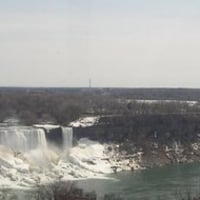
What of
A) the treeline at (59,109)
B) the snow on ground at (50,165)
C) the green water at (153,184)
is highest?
the treeline at (59,109)

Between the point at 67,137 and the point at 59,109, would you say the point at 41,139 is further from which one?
the point at 59,109

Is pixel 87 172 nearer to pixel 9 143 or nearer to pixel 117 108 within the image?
pixel 9 143

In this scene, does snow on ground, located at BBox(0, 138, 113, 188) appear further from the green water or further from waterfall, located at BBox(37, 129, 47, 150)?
the green water

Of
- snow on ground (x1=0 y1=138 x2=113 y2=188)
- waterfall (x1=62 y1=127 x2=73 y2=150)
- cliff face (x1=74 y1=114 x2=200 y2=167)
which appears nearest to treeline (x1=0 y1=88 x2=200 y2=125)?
cliff face (x1=74 y1=114 x2=200 y2=167)

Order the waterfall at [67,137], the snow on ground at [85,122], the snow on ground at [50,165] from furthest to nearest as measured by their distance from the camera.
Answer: the snow on ground at [85,122] → the waterfall at [67,137] → the snow on ground at [50,165]

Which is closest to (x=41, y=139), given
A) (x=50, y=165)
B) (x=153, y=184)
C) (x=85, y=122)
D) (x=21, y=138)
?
(x=21, y=138)

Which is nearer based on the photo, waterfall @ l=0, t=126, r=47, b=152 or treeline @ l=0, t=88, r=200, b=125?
waterfall @ l=0, t=126, r=47, b=152

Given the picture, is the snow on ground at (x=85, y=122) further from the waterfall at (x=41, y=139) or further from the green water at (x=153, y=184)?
the green water at (x=153, y=184)

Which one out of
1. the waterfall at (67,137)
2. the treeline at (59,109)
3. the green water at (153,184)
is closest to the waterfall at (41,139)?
the waterfall at (67,137)
